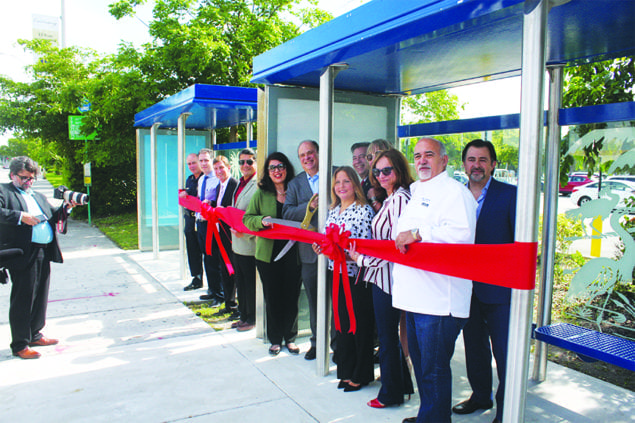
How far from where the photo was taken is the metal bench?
2.93m

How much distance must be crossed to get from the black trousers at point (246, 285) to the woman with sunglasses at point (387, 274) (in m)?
2.04

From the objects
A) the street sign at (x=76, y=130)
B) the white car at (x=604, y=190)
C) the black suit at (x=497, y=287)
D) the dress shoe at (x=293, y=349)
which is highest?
the street sign at (x=76, y=130)

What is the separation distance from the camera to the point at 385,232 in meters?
3.37

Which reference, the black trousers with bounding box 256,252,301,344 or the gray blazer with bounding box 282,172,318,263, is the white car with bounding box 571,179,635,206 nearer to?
the gray blazer with bounding box 282,172,318,263

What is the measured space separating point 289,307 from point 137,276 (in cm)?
436

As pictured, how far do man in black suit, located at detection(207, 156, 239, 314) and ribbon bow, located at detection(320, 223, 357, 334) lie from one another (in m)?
2.35

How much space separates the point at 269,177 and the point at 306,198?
1.70 feet

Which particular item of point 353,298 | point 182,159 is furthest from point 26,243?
point 182,159

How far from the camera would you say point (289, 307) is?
479 centimetres

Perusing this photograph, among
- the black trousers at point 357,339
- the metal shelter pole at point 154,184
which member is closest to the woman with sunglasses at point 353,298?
the black trousers at point 357,339

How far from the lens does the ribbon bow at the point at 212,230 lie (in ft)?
18.7

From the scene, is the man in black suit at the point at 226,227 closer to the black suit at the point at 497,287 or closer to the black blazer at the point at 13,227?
the black blazer at the point at 13,227

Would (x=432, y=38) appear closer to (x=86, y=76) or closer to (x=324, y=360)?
(x=324, y=360)

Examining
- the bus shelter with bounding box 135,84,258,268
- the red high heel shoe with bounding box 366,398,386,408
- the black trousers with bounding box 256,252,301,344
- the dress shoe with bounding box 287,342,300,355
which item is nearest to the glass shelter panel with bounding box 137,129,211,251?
the bus shelter with bounding box 135,84,258,268
